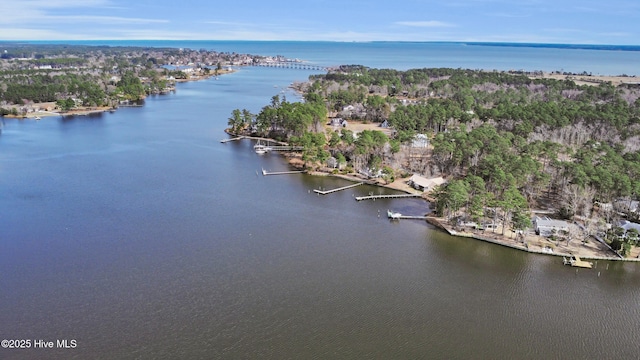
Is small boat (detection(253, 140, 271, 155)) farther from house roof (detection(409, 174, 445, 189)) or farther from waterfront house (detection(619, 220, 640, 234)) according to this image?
waterfront house (detection(619, 220, 640, 234))

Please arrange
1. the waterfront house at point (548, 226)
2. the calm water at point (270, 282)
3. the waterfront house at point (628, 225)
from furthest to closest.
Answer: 1. the waterfront house at point (548, 226)
2. the waterfront house at point (628, 225)
3. the calm water at point (270, 282)

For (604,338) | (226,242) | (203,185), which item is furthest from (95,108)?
(604,338)

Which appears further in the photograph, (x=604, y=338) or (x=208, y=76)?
(x=208, y=76)

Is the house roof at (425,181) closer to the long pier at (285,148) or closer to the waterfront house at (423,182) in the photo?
the waterfront house at (423,182)

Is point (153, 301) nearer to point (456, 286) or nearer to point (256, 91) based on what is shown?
point (456, 286)

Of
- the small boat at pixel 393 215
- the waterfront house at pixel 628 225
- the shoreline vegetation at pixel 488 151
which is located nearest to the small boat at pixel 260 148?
the shoreline vegetation at pixel 488 151
